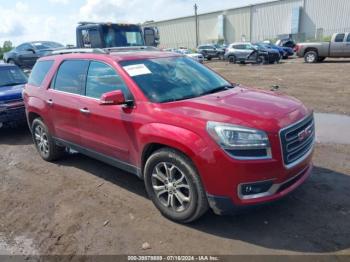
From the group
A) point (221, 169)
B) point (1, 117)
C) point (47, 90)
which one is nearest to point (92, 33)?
point (1, 117)

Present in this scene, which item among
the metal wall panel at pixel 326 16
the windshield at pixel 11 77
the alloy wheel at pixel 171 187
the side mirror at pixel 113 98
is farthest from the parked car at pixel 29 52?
the metal wall panel at pixel 326 16

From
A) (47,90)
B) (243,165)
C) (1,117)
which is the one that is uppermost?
(47,90)

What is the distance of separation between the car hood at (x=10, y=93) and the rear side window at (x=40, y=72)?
191 centimetres

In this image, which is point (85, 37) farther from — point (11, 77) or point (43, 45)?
point (43, 45)

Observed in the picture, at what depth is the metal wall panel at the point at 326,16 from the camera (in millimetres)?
48500

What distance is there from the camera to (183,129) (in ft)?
11.7

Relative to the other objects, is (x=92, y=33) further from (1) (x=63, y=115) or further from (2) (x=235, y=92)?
(2) (x=235, y=92)

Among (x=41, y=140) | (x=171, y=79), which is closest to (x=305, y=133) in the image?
(x=171, y=79)

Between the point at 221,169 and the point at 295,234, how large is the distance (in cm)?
106

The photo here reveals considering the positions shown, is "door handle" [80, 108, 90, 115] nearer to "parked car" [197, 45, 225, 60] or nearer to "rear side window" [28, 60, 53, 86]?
"rear side window" [28, 60, 53, 86]

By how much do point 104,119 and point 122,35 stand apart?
9.39 metres

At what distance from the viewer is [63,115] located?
17.4ft

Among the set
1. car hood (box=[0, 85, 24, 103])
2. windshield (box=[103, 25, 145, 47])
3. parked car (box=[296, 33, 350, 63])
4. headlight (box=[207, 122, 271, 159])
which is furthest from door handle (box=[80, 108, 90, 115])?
parked car (box=[296, 33, 350, 63])

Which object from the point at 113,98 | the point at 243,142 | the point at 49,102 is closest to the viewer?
the point at 243,142
